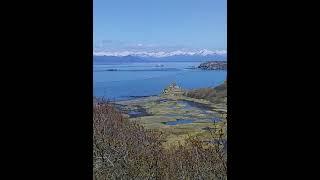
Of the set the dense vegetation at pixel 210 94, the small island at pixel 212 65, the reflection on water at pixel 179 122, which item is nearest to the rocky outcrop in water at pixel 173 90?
the dense vegetation at pixel 210 94

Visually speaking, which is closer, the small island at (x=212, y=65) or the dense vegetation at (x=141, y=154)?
the small island at (x=212, y=65)

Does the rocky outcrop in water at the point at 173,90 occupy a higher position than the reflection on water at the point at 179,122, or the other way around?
the rocky outcrop in water at the point at 173,90

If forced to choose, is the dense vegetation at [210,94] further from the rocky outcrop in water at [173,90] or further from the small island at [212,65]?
the small island at [212,65]

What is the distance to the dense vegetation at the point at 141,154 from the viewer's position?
9.71ft

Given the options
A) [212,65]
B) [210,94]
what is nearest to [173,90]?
[210,94]

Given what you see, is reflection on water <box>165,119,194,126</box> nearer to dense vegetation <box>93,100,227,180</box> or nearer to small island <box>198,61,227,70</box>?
dense vegetation <box>93,100,227,180</box>

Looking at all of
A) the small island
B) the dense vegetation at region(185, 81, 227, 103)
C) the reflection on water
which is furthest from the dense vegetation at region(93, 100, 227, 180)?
the small island

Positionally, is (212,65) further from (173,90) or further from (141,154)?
(141,154)

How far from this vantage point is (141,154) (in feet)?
10.5
